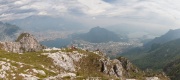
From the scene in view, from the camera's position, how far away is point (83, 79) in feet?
236

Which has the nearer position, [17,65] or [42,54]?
[17,65]

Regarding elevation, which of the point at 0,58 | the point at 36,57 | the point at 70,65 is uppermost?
the point at 0,58

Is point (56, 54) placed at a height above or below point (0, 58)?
below

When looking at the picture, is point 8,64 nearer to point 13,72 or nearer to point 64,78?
point 13,72

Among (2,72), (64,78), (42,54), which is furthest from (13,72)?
(42,54)

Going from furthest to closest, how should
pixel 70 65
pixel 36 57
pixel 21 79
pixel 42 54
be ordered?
pixel 70 65 < pixel 42 54 < pixel 36 57 < pixel 21 79

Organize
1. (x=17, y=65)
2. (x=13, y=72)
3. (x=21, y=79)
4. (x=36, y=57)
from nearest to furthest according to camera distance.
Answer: (x=21, y=79), (x=13, y=72), (x=17, y=65), (x=36, y=57)

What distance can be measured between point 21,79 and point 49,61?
7344 centimetres

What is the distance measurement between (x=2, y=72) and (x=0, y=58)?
19.2 m

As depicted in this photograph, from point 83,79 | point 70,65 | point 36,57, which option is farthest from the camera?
point 70,65

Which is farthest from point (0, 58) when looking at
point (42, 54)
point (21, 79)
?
point (42, 54)

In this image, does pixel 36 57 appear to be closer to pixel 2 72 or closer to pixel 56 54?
pixel 56 54

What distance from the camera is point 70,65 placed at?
642ft

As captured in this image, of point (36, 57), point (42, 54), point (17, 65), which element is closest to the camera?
point (17, 65)
